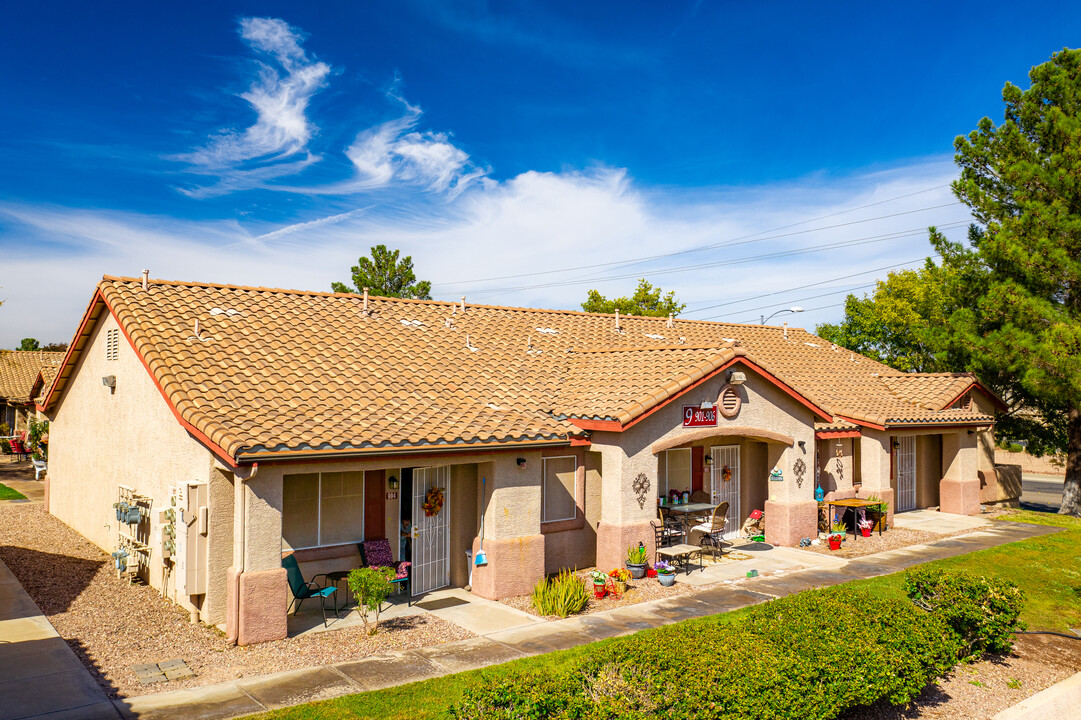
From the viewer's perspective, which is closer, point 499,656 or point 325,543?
point 499,656

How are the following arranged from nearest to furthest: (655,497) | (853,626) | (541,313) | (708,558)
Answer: (853,626) → (655,497) → (708,558) → (541,313)

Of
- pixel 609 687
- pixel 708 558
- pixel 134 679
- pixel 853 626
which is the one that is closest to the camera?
pixel 609 687

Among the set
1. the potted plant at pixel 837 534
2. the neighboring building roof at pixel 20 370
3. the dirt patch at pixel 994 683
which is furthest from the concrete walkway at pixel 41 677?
the neighboring building roof at pixel 20 370

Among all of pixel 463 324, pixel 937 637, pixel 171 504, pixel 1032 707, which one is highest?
pixel 463 324

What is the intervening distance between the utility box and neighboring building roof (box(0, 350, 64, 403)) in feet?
105

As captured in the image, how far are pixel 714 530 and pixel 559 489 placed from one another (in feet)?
12.8

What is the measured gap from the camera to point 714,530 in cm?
1620

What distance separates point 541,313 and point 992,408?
16.8 m

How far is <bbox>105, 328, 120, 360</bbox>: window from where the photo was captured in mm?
15156

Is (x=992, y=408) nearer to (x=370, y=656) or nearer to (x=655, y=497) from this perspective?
(x=655, y=497)

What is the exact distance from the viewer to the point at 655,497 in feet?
48.8

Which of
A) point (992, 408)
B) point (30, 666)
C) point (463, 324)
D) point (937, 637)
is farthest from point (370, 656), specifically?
point (992, 408)

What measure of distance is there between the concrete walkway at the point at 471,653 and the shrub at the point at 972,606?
323cm

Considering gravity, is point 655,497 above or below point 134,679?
above
